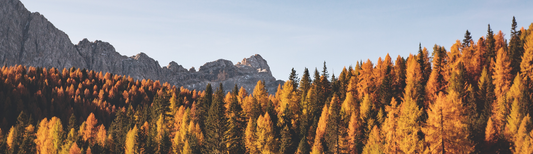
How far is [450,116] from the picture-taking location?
199ft

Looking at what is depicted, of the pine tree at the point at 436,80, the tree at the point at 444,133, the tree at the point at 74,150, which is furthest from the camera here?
the tree at the point at 74,150

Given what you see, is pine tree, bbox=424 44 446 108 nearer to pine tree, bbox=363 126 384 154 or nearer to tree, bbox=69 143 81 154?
pine tree, bbox=363 126 384 154

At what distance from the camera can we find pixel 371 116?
3477 inches

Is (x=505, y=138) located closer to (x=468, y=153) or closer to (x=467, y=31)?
(x=468, y=153)

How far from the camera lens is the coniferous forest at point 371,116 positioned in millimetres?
66188

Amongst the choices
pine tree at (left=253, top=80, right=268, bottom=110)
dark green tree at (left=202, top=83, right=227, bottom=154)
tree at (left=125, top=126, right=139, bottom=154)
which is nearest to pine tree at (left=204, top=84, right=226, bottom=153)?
dark green tree at (left=202, top=83, right=227, bottom=154)

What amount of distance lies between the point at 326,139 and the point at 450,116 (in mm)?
30007

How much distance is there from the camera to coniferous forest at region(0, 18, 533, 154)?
217ft

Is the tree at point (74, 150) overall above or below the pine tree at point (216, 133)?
below

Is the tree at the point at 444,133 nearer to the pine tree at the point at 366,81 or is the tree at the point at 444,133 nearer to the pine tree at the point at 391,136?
the pine tree at the point at 391,136

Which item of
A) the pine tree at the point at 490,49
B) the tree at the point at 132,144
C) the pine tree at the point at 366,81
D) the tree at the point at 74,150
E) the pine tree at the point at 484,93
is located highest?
the pine tree at the point at 490,49

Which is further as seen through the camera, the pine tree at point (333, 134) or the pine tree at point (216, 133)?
the pine tree at point (216, 133)

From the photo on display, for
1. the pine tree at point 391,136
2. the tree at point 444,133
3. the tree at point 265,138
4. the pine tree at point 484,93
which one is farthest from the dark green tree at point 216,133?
the pine tree at point 484,93

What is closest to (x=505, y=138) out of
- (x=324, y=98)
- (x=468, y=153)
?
(x=468, y=153)
